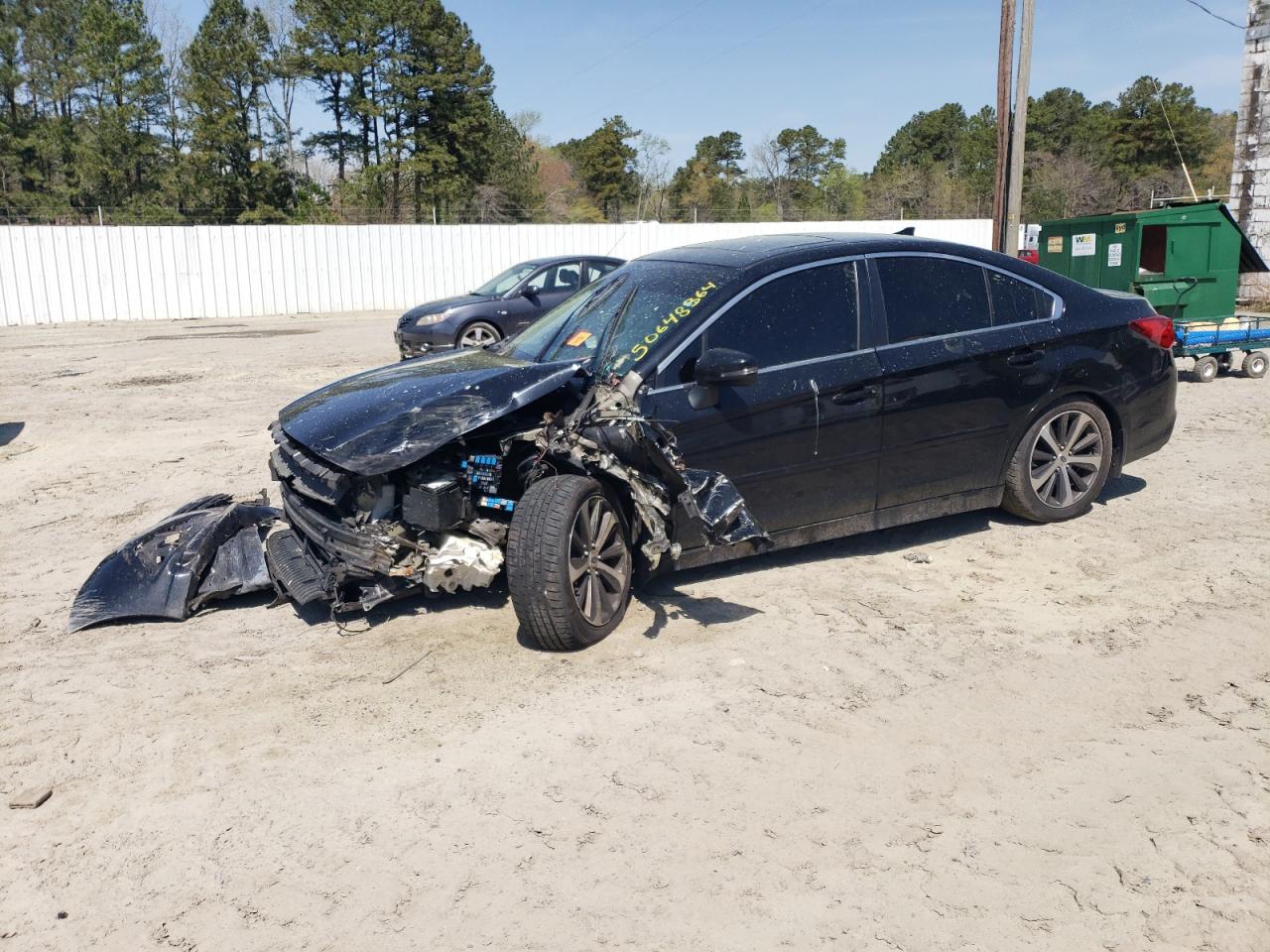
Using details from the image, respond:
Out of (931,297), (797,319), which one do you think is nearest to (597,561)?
(797,319)

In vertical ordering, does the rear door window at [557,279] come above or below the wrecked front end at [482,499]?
above

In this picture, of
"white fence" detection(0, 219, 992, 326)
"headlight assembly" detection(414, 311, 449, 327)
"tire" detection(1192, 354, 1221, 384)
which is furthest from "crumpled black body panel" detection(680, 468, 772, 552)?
"white fence" detection(0, 219, 992, 326)

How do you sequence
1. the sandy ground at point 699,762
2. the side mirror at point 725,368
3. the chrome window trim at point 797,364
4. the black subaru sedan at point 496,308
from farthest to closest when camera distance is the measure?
the black subaru sedan at point 496,308 < the chrome window trim at point 797,364 < the side mirror at point 725,368 < the sandy ground at point 699,762

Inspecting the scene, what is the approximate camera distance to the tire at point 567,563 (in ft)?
14.4

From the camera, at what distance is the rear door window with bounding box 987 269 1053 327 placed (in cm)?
595

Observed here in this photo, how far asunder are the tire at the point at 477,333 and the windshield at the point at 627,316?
849 cm

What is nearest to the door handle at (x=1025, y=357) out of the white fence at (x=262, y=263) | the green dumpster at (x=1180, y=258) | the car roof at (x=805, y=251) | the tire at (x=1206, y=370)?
the car roof at (x=805, y=251)

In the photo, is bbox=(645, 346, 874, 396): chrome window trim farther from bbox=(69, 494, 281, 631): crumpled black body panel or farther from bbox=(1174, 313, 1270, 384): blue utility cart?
bbox=(1174, 313, 1270, 384): blue utility cart

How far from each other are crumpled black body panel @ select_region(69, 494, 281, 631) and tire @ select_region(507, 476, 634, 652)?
63.3 inches

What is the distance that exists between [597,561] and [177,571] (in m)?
2.17

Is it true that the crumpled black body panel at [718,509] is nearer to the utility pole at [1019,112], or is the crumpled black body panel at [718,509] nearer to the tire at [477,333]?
the tire at [477,333]

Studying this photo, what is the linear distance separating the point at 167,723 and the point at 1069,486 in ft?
16.5

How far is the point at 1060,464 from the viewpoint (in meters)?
6.17

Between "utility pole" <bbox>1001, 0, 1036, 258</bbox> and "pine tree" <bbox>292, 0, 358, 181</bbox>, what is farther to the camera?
"pine tree" <bbox>292, 0, 358, 181</bbox>
